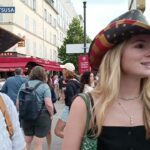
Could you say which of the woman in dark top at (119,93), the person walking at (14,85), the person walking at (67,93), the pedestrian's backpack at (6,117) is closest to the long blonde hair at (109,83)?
the woman in dark top at (119,93)

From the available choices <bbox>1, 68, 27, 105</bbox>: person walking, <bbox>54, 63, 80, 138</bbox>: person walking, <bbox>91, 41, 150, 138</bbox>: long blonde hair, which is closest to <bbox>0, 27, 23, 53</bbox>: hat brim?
<bbox>91, 41, 150, 138</bbox>: long blonde hair

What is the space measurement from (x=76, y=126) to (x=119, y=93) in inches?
12.6

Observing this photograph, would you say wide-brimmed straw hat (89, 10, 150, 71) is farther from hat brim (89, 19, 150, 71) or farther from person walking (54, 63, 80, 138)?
person walking (54, 63, 80, 138)

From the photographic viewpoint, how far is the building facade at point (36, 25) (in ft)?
143

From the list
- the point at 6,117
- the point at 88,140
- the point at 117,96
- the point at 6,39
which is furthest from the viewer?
the point at 6,39

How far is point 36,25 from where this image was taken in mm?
57156

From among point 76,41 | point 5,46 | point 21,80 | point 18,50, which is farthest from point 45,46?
point 5,46

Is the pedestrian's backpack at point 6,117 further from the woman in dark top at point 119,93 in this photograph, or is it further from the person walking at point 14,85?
the person walking at point 14,85

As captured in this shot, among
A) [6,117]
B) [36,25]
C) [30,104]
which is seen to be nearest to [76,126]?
[6,117]

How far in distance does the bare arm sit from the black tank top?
0.36ft

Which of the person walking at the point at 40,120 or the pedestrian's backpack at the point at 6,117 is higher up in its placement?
the pedestrian's backpack at the point at 6,117

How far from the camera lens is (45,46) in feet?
208

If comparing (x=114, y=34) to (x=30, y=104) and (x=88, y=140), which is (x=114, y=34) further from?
(x=30, y=104)

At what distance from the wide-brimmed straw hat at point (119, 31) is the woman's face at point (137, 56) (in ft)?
0.18
